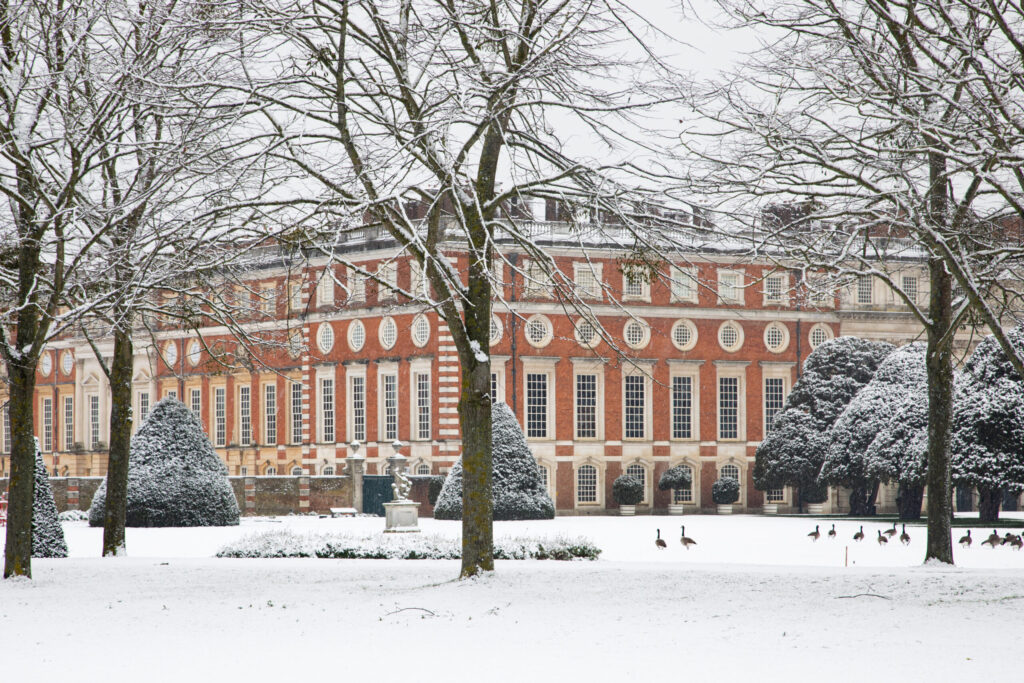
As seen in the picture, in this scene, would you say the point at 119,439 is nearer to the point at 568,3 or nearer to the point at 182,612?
the point at 182,612

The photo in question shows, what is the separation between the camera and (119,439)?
68.1ft

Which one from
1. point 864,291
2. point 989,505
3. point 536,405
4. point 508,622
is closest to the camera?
point 508,622

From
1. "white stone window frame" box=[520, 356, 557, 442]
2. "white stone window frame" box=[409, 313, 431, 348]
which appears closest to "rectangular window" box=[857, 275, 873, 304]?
"white stone window frame" box=[520, 356, 557, 442]

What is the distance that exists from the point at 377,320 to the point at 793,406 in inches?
582

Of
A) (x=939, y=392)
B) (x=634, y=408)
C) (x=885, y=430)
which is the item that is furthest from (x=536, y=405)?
(x=939, y=392)

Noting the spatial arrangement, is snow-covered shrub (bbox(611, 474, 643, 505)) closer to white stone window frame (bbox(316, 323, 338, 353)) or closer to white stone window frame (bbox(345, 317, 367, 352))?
white stone window frame (bbox(345, 317, 367, 352))

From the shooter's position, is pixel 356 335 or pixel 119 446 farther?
pixel 356 335

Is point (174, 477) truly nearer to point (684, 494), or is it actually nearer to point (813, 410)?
point (684, 494)

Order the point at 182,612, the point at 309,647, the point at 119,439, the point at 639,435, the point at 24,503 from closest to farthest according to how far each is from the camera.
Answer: the point at 309,647 → the point at 182,612 → the point at 24,503 → the point at 119,439 → the point at 639,435

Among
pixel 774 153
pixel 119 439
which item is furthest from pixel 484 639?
pixel 119 439

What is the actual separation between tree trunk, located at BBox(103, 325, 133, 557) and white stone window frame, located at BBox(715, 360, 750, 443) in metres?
29.3

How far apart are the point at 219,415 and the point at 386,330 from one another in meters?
12.0

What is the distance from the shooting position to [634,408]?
46.3 metres

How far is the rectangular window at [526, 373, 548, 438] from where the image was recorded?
44594 mm
